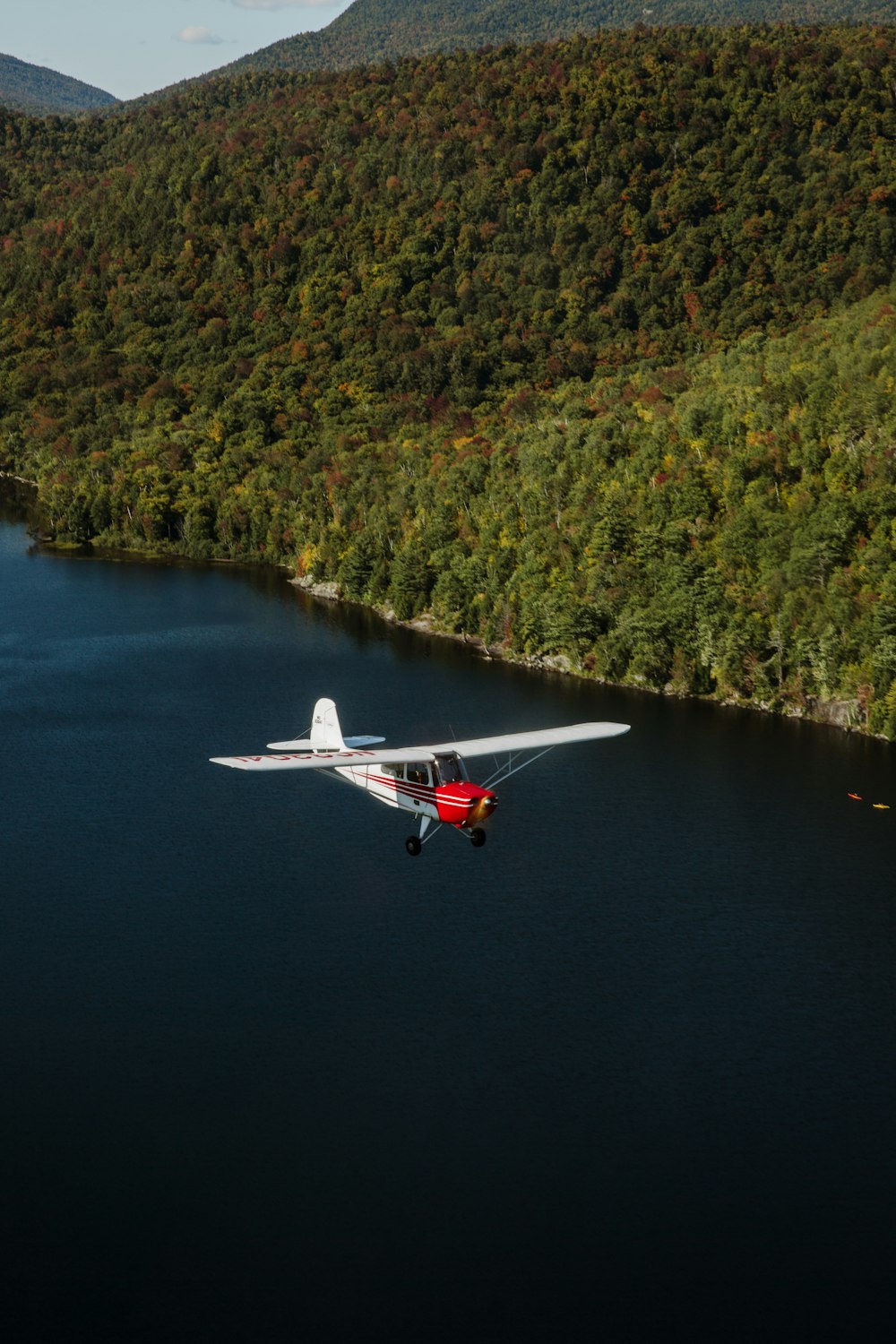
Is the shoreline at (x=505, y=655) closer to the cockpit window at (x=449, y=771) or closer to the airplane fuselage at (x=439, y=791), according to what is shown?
the airplane fuselage at (x=439, y=791)

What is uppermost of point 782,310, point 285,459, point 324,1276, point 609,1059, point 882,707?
point 782,310

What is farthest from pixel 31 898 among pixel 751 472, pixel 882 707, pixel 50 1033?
pixel 751 472

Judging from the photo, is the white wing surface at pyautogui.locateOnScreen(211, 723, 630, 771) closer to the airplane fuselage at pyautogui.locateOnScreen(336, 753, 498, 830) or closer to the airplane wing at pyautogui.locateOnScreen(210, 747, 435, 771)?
the airplane wing at pyautogui.locateOnScreen(210, 747, 435, 771)

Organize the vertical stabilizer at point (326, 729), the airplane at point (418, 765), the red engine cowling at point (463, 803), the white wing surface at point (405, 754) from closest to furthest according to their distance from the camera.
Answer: the red engine cowling at point (463, 803)
the airplane at point (418, 765)
the white wing surface at point (405, 754)
the vertical stabilizer at point (326, 729)

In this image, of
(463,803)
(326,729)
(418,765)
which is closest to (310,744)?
(326,729)

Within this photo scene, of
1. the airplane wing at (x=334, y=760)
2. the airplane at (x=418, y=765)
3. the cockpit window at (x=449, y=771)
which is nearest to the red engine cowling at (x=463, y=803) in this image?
the airplane at (x=418, y=765)

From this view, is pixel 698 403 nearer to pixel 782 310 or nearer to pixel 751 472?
pixel 751 472

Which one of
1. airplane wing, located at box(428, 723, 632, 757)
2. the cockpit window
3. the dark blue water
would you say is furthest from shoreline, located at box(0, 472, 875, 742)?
the cockpit window
